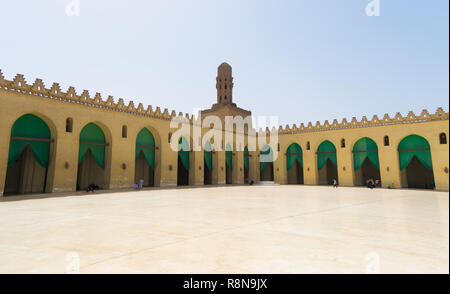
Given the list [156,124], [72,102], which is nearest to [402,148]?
[156,124]

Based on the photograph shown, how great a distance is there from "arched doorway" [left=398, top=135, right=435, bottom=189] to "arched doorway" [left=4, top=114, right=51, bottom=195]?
2827cm

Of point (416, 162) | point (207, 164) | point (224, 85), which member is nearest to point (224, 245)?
point (207, 164)

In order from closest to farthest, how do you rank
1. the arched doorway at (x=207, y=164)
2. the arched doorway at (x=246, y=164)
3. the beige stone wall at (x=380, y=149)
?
the beige stone wall at (x=380, y=149), the arched doorway at (x=207, y=164), the arched doorway at (x=246, y=164)

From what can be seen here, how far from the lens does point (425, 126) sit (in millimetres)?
22219

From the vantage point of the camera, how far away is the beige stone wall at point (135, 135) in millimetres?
16453

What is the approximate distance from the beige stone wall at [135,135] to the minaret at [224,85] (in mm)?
8770

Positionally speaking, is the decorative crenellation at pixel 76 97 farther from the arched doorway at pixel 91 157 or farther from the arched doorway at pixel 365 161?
the arched doorway at pixel 365 161

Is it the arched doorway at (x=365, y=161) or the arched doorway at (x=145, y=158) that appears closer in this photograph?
the arched doorway at (x=145, y=158)

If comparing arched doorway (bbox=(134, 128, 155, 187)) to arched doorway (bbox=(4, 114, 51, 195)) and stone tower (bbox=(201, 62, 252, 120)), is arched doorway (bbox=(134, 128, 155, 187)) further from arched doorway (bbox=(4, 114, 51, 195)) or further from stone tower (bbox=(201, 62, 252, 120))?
stone tower (bbox=(201, 62, 252, 120))

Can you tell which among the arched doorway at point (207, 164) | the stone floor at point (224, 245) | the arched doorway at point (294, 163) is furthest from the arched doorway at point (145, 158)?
the arched doorway at point (294, 163)

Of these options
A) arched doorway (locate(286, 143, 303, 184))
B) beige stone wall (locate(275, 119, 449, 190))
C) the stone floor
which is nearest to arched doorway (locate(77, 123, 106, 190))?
the stone floor

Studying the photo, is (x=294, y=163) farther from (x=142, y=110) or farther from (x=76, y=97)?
(x=76, y=97)

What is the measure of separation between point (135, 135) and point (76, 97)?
5130mm
